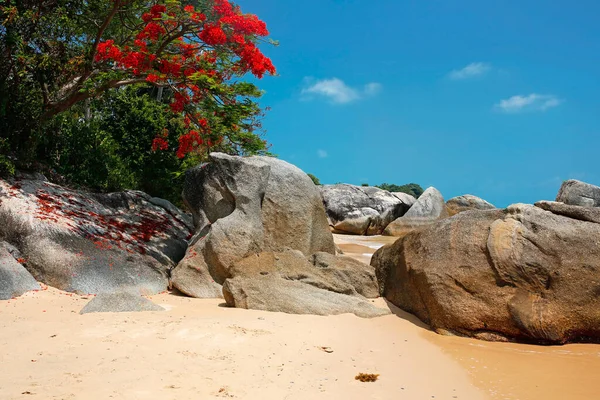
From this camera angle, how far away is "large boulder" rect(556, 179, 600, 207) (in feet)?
74.0

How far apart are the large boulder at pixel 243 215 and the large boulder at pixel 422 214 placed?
51.8 ft

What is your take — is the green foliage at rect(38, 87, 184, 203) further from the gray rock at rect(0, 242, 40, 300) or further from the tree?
the gray rock at rect(0, 242, 40, 300)

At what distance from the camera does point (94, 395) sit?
471cm

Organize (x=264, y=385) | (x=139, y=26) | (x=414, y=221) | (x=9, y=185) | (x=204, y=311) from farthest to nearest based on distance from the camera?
(x=414, y=221), (x=139, y=26), (x=9, y=185), (x=204, y=311), (x=264, y=385)

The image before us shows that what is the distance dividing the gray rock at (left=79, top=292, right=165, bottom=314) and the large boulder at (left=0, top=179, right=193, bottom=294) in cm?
167

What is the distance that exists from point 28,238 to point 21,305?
202 cm

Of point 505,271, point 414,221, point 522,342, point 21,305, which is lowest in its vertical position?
point 21,305

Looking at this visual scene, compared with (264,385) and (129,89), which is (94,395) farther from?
(129,89)

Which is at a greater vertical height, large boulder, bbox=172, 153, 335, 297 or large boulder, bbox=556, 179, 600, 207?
large boulder, bbox=556, 179, 600, 207

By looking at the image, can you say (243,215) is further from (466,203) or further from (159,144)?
(466,203)

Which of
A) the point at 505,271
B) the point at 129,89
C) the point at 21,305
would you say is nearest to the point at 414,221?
the point at 129,89

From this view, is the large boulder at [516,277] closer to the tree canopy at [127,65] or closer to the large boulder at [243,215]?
→ the large boulder at [243,215]

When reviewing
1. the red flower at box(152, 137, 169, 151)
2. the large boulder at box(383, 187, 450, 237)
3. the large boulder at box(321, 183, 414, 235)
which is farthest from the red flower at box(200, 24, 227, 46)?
the large boulder at box(383, 187, 450, 237)

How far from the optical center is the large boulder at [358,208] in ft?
90.6
